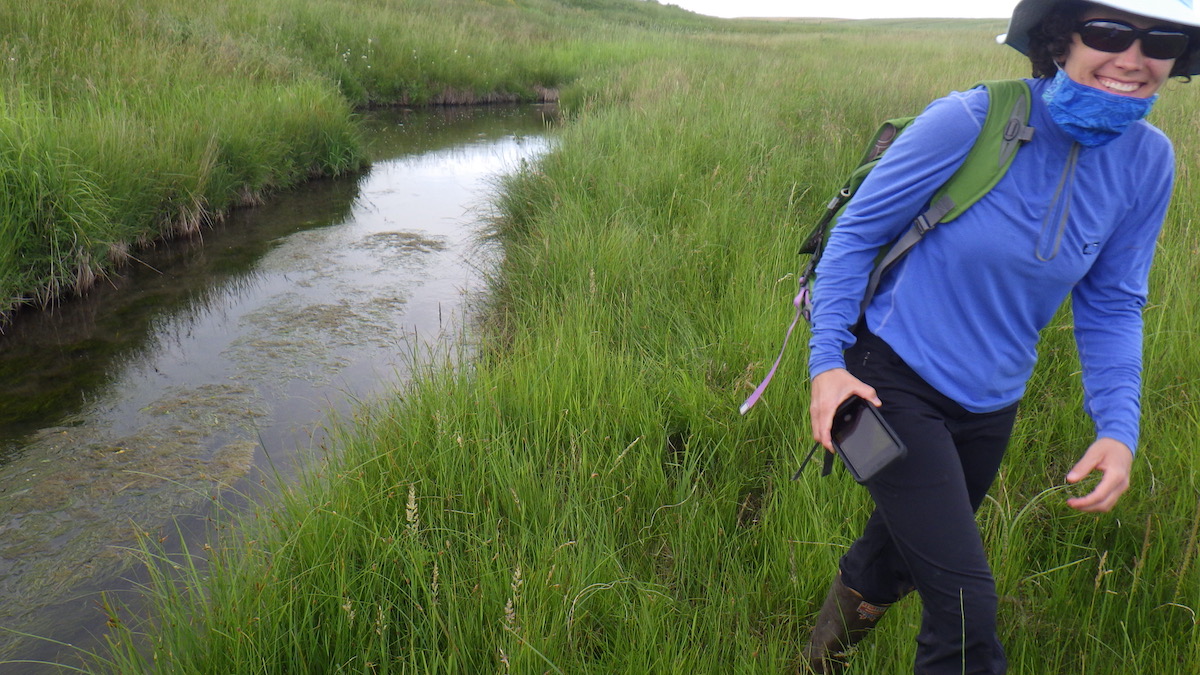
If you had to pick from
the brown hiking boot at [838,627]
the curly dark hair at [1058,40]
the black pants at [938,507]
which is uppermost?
the curly dark hair at [1058,40]

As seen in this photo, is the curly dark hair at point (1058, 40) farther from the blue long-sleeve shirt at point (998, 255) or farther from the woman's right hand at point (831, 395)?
the woman's right hand at point (831, 395)

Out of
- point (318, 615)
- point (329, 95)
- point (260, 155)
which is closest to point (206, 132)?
point (260, 155)

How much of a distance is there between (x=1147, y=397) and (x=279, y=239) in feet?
19.8

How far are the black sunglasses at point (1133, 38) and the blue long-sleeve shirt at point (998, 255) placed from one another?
140 millimetres

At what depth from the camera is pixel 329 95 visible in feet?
30.5

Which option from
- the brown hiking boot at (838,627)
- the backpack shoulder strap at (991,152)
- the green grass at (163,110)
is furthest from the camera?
the green grass at (163,110)

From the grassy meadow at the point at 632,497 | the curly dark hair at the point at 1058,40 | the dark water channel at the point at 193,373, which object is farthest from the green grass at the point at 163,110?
the curly dark hair at the point at 1058,40

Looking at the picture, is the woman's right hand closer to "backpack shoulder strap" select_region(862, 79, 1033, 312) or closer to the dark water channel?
"backpack shoulder strap" select_region(862, 79, 1033, 312)

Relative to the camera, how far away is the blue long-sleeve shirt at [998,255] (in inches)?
61.7

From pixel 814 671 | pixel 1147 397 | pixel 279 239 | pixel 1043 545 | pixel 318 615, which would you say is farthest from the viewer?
pixel 279 239

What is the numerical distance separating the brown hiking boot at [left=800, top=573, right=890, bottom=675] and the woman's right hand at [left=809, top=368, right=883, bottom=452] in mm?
485

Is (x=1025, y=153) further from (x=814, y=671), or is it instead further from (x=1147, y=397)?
(x=1147, y=397)

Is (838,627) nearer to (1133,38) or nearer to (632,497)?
(632,497)

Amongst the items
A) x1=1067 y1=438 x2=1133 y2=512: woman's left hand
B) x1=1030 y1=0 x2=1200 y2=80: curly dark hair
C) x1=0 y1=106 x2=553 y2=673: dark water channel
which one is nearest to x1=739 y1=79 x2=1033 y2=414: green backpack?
x1=1030 y1=0 x2=1200 y2=80: curly dark hair
